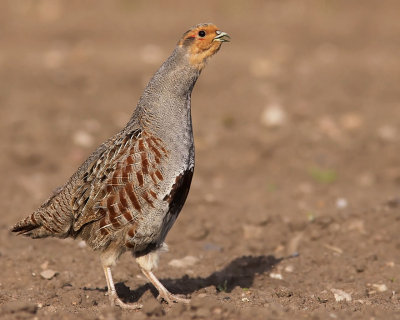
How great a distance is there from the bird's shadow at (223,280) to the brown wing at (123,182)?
722 millimetres

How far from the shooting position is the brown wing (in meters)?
4.51

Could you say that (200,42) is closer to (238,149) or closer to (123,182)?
(123,182)

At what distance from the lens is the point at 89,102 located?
10547 millimetres

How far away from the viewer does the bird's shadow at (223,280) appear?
5.16 m

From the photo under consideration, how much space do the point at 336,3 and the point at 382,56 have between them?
3.07m

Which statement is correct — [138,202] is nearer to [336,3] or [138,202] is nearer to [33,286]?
[33,286]

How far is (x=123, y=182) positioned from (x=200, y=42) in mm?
1133

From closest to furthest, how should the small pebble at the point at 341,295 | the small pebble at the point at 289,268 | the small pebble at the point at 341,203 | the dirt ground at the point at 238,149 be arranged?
1. the small pebble at the point at 341,295
2. the dirt ground at the point at 238,149
3. the small pebble at the point at 289,268
4. the small pebble at the point at 341,203

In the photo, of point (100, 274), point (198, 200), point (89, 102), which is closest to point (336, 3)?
point (89, 102)

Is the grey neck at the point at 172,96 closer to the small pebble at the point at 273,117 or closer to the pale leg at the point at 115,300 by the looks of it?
the pale leg at the point at 115,300

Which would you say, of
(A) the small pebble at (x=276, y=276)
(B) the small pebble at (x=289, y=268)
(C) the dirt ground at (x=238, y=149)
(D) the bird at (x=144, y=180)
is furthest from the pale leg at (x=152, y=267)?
(B) the small pebble at (x=289, y=268)

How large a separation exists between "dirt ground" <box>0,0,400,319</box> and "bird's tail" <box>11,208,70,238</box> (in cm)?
43

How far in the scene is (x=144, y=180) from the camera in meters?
4.50

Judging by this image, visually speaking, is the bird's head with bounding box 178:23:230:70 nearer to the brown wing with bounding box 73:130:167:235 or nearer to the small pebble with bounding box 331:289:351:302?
the brown wing with bounding box 73:130:167:235
